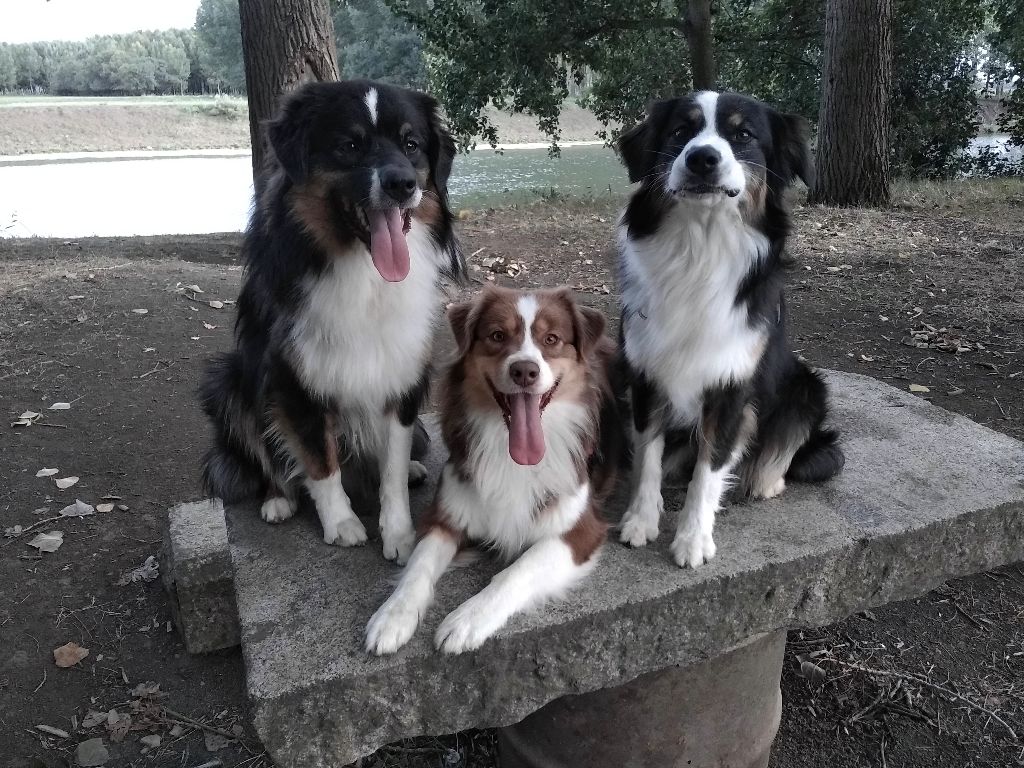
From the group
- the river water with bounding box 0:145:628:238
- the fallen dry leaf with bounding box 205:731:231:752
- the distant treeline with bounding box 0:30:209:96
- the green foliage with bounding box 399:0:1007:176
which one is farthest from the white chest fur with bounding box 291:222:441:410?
the distant treeline with bounding box 0:30:209:96

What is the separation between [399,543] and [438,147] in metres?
1.31

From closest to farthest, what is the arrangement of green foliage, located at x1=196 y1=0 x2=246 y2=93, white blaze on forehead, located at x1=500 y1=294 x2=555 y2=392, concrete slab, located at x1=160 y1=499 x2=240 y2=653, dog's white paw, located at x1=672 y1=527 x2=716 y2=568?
white blaze on forehead, located at x1=500 y1=294 x2=555 y2=392, dog's white paw, located at x1=672 y1=527 x2=716 y2=568, concrete slab, located at x1=160 y1=499 x2=240 y2=653, green foliage, located at x1=196 y1=0 x2=246 y2=93

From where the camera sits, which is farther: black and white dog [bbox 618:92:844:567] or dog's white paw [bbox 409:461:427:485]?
dog's white paw [bbox 409:461:427:485]

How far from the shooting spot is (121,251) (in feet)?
27.4

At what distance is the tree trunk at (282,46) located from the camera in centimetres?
552

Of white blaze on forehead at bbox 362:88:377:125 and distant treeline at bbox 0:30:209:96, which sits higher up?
distant treeline at bbox 0:30:209:96

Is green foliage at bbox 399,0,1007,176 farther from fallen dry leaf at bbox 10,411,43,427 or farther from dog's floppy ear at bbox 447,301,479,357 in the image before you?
dog's floppy ear at bbox 447,301,479,357

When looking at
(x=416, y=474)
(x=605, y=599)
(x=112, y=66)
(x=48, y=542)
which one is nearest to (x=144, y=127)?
(x=112, y=66)

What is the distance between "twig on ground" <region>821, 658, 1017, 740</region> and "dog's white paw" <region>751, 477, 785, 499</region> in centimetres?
94

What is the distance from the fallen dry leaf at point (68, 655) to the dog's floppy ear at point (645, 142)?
9.70ft

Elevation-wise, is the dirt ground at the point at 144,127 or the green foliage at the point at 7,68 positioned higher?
the green foliage at the point at 7,68

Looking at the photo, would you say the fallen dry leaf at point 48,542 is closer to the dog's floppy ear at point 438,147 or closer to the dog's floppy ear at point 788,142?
the dog's floppy ear at point 438,147

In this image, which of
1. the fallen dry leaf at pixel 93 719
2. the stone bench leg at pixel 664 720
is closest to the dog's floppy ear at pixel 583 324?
the stone bench leg at pixel 664 720

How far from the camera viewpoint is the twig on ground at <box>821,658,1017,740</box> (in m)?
2.90
